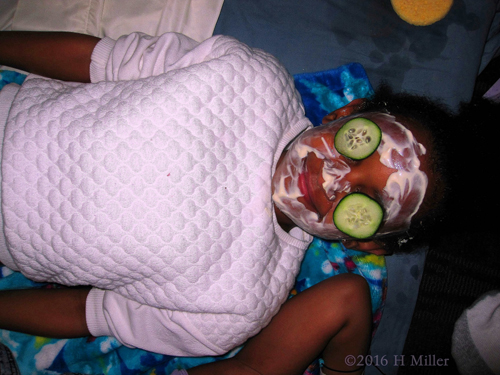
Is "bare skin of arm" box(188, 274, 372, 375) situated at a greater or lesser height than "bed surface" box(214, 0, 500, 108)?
lesser

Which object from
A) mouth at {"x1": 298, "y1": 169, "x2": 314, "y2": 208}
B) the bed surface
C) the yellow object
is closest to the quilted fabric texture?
mouth at {"x1": 298, "y1": 169, "x2": 314, "y2": 208}

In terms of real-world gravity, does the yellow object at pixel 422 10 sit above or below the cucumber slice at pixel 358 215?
above

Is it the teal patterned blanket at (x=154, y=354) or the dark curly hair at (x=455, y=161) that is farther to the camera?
the teal patterned blanket at (x=154, y=354)

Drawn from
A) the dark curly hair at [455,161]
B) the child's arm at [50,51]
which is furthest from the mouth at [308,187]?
the child's arm at [50,51]

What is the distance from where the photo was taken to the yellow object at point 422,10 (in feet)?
4.98

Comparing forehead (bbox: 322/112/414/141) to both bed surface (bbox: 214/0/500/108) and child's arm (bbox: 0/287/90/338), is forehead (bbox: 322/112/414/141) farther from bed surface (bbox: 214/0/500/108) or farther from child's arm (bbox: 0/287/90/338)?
child's arm (bbox: 0/287/90/338)

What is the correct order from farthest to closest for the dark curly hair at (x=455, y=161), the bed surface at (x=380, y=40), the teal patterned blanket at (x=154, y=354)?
the bed surface at (x=380, y=40) < the teal patterned blanket at (x=154, y=354) < the dark curly hair at (x=455, y=161)

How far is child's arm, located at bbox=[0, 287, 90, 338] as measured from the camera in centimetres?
104

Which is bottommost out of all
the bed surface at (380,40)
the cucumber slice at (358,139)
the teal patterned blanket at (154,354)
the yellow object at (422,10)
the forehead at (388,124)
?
the teal patterned blanket at (154,354)

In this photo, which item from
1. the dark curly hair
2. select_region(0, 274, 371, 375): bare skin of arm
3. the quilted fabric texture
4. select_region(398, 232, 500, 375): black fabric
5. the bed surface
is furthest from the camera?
select_region(398, 232, 500, 375): black fabric

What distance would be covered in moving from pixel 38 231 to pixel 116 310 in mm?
390

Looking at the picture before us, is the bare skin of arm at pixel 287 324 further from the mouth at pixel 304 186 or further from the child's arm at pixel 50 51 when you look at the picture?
the child's arm at pixel 50 51

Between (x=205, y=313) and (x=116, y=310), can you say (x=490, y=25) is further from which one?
(x=116, y=310)

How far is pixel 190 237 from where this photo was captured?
87 cm
